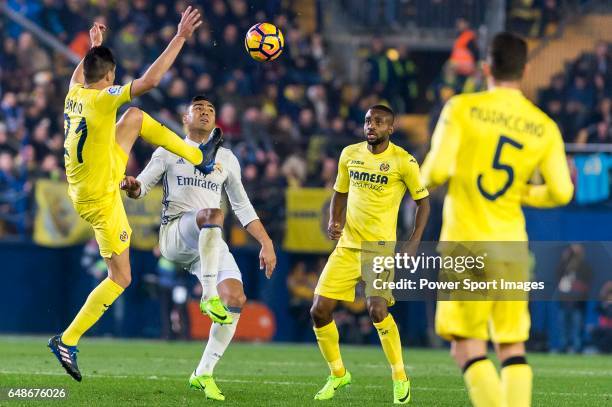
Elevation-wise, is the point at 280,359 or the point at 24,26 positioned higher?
the point at 24,26

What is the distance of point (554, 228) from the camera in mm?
19500

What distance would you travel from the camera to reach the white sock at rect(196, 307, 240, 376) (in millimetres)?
10219

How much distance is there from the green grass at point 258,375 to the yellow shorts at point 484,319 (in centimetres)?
304

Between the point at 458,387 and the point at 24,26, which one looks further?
the point at 24,26

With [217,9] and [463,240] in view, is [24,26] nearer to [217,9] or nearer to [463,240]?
[217,9]

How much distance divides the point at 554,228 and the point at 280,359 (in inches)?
227

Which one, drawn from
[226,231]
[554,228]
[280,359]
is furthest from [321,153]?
[280,359]

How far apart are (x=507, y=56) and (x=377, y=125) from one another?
409 cm

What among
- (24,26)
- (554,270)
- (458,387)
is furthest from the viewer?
(24,26)

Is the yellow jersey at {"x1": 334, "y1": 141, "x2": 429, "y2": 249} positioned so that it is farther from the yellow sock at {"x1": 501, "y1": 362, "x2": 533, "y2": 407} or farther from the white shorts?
the yellow sock at {"x1": 501, "y1": 362, "x2": 533, "y2": 407}

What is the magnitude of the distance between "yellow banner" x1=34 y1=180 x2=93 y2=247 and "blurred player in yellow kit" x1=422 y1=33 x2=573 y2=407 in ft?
44.4

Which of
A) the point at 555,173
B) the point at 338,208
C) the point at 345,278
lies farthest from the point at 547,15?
the point at 555,173

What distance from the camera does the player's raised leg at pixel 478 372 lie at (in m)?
6.72

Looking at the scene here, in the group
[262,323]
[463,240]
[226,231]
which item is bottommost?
[262,323]
